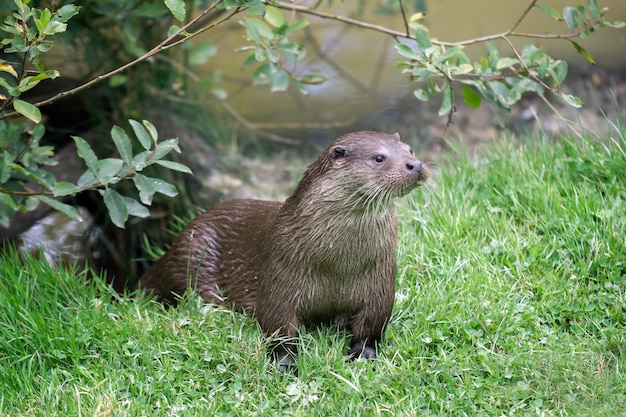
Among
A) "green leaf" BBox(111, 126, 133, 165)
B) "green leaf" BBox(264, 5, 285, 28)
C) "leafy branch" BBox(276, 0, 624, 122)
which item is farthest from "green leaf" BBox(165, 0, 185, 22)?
"green leaf" BBox(264, 5, 285, 28)

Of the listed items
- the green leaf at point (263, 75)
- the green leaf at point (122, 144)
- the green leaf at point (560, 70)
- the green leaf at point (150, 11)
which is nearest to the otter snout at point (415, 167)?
the green leaf at point (560, 70)

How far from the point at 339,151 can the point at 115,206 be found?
958mm

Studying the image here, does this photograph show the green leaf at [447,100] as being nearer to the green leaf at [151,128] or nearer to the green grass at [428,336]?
the green grass at [428,336]

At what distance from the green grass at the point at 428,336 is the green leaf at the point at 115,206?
392 millimetres

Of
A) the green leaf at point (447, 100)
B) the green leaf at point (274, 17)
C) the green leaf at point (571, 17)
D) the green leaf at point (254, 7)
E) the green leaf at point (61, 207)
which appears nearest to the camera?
the green leaf at point (254, 7)

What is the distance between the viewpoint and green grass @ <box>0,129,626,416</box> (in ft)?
9.60

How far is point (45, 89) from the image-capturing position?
547 centimetres

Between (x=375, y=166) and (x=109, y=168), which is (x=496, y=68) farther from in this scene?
(x=109, y=168)

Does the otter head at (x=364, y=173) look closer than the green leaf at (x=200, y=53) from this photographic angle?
Yes

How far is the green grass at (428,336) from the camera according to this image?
9.60 feet

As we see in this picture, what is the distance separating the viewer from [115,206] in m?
3.44

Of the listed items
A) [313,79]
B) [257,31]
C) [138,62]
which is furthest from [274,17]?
[138,62]

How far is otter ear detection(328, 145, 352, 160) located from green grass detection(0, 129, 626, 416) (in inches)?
27.2

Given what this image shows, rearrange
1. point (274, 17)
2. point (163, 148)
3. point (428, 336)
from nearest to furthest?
point (428, 336) < point (163, 148) < point (274, 17)
